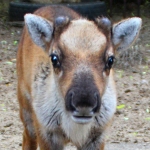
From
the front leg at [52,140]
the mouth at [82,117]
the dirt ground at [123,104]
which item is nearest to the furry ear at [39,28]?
the front leg at [52,140]

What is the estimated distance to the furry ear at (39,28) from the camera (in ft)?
19.8

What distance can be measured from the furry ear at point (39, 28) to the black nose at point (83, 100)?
1120 millimetres

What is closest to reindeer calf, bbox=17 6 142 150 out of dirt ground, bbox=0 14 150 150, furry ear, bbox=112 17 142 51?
furry ear, bbox=112 17 142 51

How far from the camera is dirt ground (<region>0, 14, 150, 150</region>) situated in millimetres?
8438

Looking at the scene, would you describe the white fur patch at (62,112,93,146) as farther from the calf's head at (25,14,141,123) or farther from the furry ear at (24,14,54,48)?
the furry ear at (24,14,54,48)

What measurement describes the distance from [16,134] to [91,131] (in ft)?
8.76

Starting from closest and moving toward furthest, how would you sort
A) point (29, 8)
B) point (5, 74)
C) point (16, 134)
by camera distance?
point (16, 134), point (5, 74), point (29, 8)

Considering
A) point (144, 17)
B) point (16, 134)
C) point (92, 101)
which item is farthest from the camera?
point (144, 17)

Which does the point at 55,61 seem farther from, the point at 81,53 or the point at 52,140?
A: the point at 52,140

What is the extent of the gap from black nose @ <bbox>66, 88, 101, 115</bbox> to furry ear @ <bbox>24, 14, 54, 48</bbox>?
1.12m

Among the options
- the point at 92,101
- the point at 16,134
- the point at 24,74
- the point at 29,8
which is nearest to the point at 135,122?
the point at 16,134

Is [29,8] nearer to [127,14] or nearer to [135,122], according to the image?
[127,14]

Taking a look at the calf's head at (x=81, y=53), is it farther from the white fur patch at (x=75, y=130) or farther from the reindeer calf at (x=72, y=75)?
the white fur patch at (x=75, y=130)

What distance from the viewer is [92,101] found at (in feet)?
16.9
